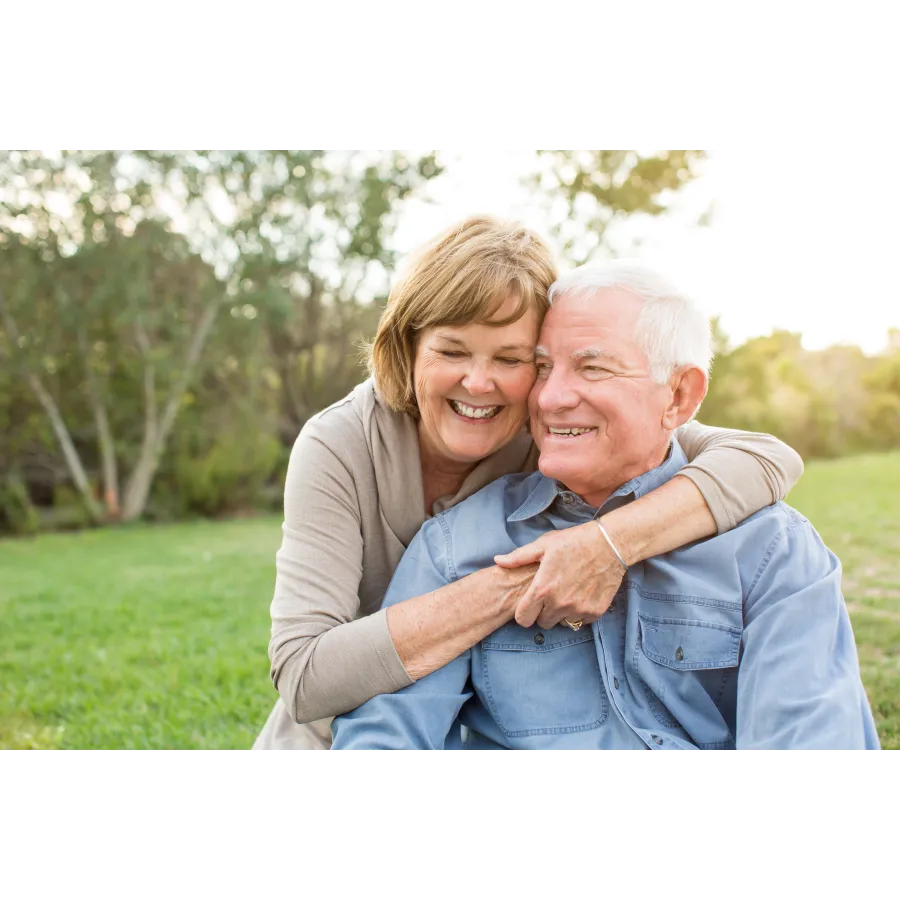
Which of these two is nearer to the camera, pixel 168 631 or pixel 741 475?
pixel 741 475

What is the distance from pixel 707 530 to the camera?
74.9 inches

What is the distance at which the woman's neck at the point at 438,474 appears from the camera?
2.19 m

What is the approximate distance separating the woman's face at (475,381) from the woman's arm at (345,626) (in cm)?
33

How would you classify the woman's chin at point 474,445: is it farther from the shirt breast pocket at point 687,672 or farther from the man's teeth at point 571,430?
the shirt breast pocket at point 687,672

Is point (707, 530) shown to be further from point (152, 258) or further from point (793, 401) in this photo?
point (793, 401)

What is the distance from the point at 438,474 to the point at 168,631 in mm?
3638

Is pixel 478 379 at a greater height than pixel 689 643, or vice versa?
pixel 478 379

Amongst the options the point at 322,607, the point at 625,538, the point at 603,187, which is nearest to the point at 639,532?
the point at 625,538

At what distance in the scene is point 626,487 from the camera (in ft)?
6.68

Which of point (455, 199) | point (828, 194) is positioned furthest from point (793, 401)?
point (828, 194)

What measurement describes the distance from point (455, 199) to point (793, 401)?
6249 mm

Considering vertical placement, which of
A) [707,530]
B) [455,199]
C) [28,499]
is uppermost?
[455,199]

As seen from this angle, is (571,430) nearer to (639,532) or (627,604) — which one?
(639,532)

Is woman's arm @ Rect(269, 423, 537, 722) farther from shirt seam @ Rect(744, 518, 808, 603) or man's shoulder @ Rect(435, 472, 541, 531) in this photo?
shirt seam @ Rect(744, 518, 808, 603)
